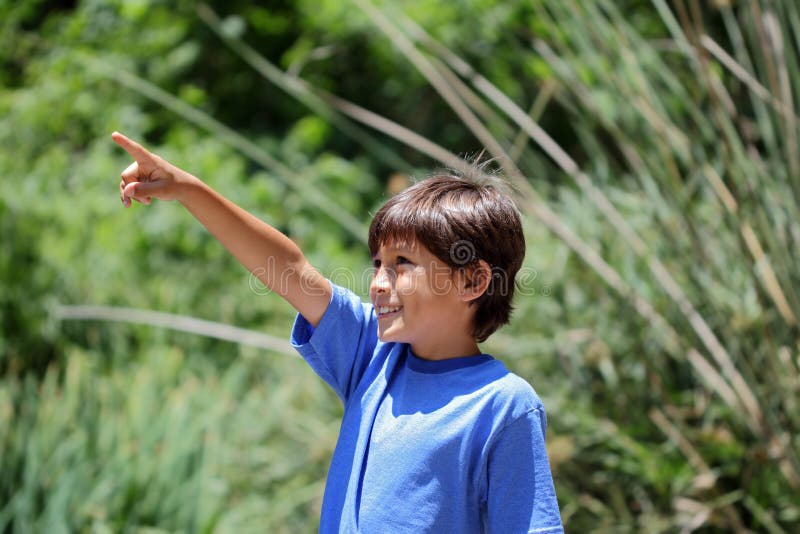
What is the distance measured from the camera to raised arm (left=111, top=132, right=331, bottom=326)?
1.30m

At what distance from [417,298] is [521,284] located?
36.8 inches

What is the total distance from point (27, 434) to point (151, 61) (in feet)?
10.1

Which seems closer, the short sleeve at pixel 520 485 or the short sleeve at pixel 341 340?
the short sleeve at pixel 520 485

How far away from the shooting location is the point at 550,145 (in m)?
2.63

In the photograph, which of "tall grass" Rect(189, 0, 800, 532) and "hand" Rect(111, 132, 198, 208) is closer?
"hand" Rect(111, 132, 198, 208)

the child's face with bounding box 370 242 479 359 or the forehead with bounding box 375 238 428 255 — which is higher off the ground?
the forehead with bounding box 375 238 428 255

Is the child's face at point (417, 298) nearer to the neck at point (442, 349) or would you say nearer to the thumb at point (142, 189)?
the neck at point (442, 349)

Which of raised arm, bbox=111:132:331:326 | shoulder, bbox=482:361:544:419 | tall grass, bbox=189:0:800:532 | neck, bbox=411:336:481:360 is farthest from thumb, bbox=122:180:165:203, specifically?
tall grass, bbox=189:0:800:532

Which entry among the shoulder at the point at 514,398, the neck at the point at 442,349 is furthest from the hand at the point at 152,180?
the shoulder at the point at 514,398

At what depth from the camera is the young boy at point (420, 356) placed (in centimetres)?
129

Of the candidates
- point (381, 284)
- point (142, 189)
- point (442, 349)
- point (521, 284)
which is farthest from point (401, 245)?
point (521, 284)

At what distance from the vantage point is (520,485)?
1.27 meters

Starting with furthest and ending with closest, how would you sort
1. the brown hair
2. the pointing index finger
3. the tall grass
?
1. the tall grass
2. the brown hair
3. the pointing index finger

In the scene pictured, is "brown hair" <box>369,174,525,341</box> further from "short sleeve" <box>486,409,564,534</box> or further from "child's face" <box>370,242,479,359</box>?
"short sleeve" <box>486,409,564,534</box>
